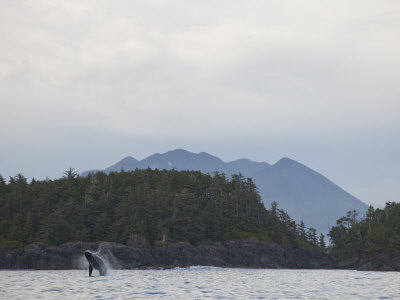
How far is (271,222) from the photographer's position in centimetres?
18050

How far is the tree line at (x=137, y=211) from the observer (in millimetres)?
140500

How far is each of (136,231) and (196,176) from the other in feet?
167

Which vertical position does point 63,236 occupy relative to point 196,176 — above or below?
below

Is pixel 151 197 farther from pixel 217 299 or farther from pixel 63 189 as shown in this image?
pixel 217 299

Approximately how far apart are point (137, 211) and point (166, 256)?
22.1 m

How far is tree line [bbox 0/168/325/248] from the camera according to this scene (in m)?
140

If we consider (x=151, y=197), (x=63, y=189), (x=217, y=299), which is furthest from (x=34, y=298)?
(x=63, y=189)

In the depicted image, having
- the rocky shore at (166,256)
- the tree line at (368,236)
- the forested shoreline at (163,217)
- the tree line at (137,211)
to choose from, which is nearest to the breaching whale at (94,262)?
the rocky shore at (166,256)

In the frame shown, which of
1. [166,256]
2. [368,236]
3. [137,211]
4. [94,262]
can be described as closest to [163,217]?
[137,211]

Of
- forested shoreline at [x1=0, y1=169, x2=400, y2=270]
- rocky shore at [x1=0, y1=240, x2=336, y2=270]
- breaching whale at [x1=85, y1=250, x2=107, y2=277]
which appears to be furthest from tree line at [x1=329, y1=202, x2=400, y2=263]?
breaching whale at [x1=85, y1=250, x2=107, y2=277]

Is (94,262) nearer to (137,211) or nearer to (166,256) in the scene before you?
(166,256)

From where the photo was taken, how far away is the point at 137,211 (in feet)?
491

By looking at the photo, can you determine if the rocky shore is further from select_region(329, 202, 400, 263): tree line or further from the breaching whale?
the breaching whale

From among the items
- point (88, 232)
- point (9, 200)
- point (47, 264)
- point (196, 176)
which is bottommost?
point (47, 264)
